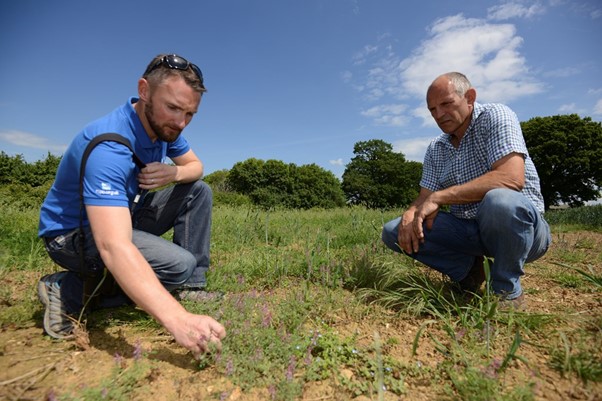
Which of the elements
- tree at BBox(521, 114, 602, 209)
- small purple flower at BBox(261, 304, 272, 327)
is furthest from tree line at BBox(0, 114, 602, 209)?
small purple flower at BBox(261, 304, 272, 327)

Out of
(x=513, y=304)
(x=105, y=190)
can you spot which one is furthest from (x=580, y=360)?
(x=105, y=190)

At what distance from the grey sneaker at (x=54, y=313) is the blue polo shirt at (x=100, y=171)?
0.34m

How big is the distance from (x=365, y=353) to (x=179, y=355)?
3.49ft

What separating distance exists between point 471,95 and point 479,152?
0.48 meters

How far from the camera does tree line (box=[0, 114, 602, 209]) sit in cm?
2422

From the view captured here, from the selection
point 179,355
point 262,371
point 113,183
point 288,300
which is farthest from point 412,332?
point 113,183

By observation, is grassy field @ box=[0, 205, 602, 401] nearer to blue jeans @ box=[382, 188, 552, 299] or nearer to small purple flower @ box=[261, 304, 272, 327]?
small purple flower @ box=[261, 304, 272, 327]

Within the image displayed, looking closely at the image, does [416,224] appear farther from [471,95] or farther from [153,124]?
[153,124]

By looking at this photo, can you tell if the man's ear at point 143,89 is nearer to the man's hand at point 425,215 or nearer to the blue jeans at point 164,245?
the blue jeans at point 164,245

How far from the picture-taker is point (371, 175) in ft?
147

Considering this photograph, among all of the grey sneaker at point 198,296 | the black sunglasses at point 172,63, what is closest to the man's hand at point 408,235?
the grey sneaker at point 198,296

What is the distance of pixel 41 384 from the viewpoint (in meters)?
1.50

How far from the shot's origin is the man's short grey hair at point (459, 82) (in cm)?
252

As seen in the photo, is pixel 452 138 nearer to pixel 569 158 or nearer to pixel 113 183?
pixel 113 183
